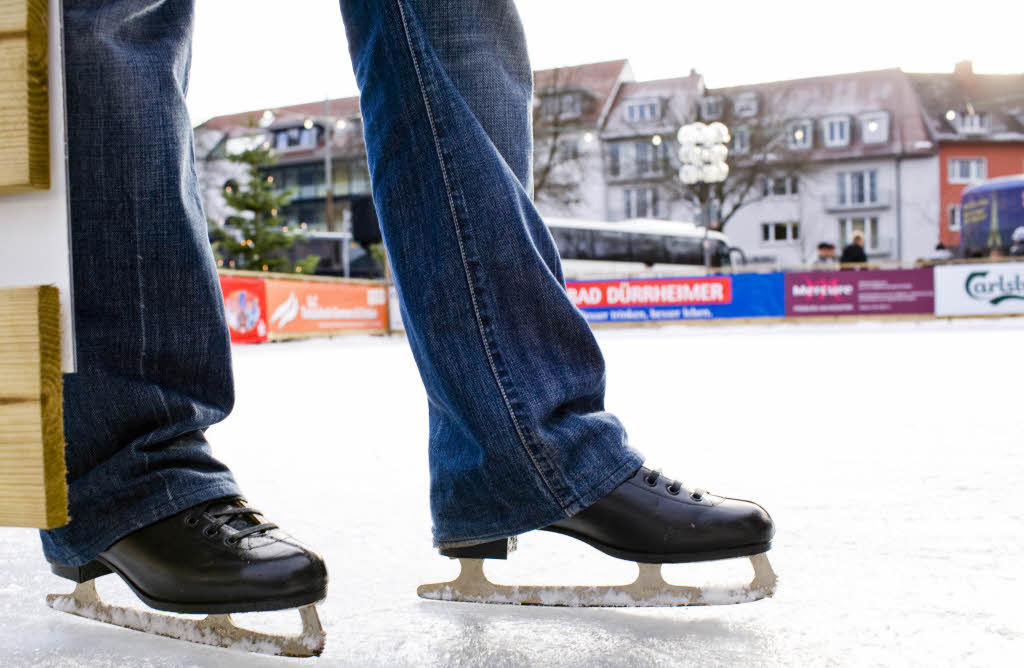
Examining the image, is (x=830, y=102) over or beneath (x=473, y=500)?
over

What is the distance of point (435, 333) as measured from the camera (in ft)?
3.33

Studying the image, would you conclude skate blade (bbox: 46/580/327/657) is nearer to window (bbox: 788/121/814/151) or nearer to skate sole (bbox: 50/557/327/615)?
skate sole (bbox: 50/557/327/615)

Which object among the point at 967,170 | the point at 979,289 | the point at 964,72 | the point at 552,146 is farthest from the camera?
the point at 964,72

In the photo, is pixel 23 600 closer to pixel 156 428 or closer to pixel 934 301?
pixel 156 428

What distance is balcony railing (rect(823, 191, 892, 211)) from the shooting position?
3083 centimetres

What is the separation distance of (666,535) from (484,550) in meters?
0.22

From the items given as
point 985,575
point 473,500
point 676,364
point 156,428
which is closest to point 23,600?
point 156,428

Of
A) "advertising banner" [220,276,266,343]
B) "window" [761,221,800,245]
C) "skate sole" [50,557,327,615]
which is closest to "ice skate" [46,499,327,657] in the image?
"skate sole" [50,557,327,615]

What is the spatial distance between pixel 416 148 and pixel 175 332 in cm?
35

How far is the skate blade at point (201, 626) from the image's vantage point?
931 mm

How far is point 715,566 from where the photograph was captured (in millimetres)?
1224

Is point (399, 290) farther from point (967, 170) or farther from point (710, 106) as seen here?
point (967, 170)

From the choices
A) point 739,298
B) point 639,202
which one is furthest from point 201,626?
point 639,202

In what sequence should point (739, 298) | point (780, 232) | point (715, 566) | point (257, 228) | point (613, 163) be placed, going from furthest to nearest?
point (780, 232) < point (613, 163) < point (257, 228) < point (739, 298) < point (715, 566)
